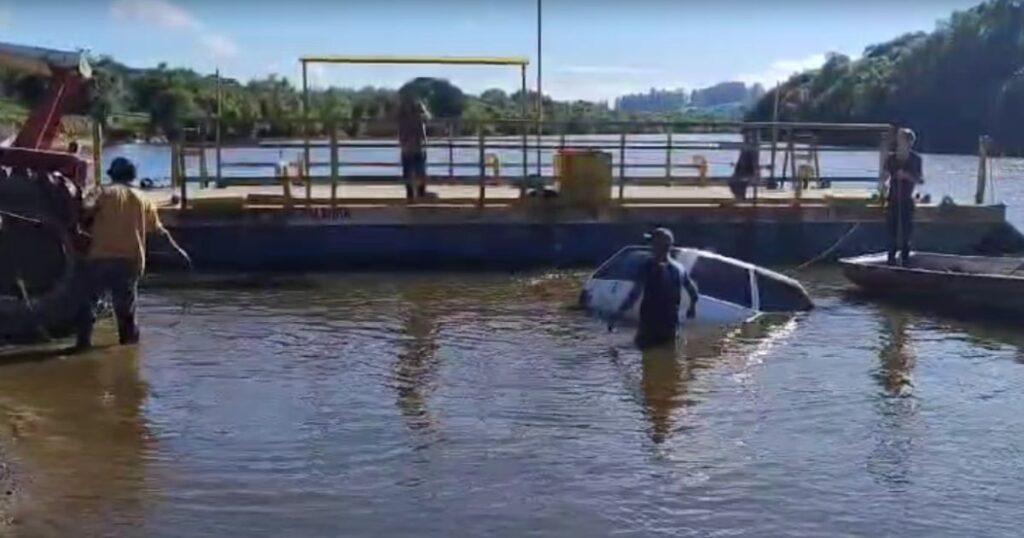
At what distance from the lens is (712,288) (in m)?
16.4

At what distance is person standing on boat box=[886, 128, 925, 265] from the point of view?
18.9 metres

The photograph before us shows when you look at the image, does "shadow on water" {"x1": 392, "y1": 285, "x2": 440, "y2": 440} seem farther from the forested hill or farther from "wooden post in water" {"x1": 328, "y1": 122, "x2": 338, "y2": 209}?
the forested hill

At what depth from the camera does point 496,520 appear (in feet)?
26.7

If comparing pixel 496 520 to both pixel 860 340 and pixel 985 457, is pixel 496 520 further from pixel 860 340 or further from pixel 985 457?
pixel 860 340

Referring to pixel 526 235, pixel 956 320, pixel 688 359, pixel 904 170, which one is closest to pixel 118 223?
pixel 688 359

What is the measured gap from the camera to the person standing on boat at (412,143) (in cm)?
2192

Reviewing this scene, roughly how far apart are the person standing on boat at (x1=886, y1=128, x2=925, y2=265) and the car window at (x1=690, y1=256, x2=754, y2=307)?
131 inches

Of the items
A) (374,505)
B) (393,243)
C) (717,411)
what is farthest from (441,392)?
(393,243)

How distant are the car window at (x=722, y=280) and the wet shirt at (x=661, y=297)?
2264 mm

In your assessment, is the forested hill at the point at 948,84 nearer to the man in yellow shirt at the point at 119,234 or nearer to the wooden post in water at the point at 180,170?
the wooden post in water at the point at 180,170

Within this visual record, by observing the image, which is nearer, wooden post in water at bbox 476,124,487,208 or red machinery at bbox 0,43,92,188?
red machinery at bbox 0,43,92,188

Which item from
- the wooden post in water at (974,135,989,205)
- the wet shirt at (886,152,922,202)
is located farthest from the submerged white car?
the wooden post in water at (974,135,989,205)

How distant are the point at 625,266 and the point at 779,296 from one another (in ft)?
6.50

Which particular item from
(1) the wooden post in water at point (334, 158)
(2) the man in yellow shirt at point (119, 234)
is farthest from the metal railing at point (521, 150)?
(2) the man in yellow shirt at point (119, 234)
